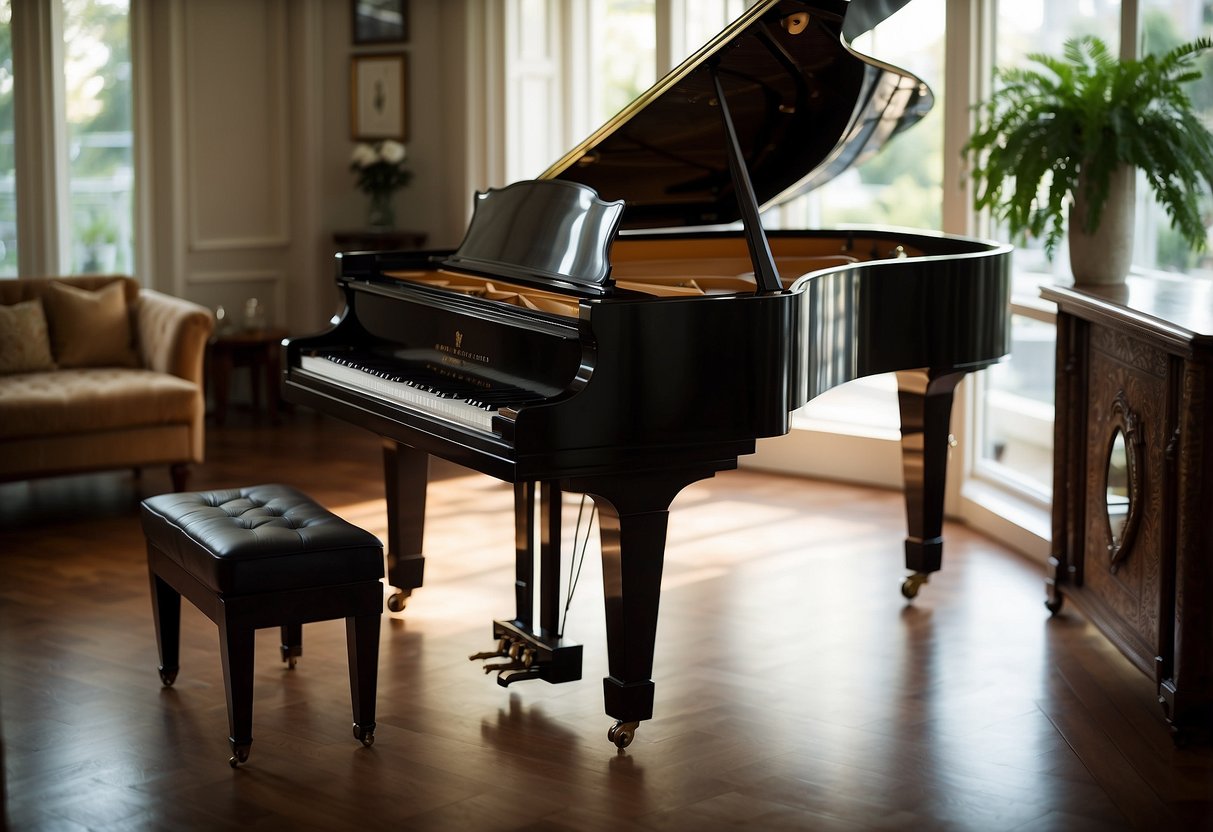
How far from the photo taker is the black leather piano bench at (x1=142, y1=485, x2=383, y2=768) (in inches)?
132

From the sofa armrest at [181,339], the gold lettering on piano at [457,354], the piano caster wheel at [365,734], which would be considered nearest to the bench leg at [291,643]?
the piano caster wheel at [365,734]

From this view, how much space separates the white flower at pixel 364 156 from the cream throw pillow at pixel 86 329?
71.4 inches

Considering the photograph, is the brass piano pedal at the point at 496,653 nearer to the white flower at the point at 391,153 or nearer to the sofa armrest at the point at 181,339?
the sofa armrest at the point at 181,339

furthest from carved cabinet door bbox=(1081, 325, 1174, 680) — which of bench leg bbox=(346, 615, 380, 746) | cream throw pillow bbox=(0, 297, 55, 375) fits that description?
cream throw pillow bbox=(0, 297, 55, 375)

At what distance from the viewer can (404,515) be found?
4.63m

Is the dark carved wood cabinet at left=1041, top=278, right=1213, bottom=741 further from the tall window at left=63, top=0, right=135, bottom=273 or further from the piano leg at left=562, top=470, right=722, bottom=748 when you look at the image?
the tall window at left=63, top=0, right=135, bottom=273

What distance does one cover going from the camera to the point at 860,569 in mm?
5219

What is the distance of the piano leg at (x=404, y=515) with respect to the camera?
15.0ft

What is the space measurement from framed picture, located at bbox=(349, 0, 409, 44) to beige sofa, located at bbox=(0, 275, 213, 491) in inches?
86.1

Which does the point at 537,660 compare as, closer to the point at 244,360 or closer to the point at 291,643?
the point at 291,643

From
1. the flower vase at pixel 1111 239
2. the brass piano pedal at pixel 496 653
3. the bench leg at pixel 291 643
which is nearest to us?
the brass piano pedal at pixel 496 653

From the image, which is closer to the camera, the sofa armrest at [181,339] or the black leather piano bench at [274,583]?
the black leather piano bench at [274,583]

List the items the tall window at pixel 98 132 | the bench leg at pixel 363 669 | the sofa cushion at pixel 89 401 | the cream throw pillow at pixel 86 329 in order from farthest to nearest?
the tall window at pixel 98 132
the cream throw pillow at pixel 86 329
the sofa cushion at pixel 89 401
the bench leg at pixel 363 669

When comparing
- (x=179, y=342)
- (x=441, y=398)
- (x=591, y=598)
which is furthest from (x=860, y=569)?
(x=179, y=342)
